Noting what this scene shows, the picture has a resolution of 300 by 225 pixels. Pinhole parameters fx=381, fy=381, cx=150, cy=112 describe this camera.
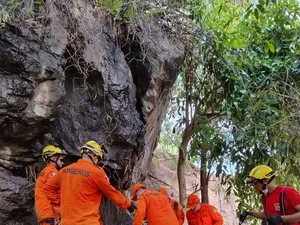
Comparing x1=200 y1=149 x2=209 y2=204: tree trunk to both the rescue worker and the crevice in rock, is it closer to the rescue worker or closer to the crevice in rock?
the crevice in rock

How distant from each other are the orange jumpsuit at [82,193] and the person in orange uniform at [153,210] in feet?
1.22

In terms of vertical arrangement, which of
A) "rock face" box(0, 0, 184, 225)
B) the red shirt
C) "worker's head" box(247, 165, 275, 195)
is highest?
"rock face" box(0, 0, 184, 225)

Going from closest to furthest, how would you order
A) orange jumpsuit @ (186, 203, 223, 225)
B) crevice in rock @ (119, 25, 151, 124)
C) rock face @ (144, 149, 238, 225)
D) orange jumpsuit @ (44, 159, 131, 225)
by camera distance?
orange jumpsuit @ (44, 159, 131, 225), orange jumpsuit @ (186, 203, 223, 225), crevice in rock @ (119, 25, 151, 124), rock face @ (144, 149, 238, 225)

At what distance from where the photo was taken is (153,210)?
14.8 feet

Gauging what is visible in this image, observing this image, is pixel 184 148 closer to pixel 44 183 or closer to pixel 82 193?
pixel 44 183

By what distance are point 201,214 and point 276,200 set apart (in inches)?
70.6

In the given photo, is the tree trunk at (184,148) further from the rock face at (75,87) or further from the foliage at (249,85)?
the rock face at (75,87)

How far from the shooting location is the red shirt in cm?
372

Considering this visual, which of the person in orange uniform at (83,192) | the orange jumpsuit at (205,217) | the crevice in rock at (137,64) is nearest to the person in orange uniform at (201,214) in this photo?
the orange jumpsuit at (205,217)

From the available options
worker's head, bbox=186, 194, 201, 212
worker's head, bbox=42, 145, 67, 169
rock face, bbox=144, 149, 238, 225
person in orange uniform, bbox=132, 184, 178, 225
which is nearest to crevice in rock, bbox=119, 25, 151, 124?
worker's head, bbox=186, 194, 201, 212

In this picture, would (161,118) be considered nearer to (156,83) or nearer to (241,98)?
(156,83)

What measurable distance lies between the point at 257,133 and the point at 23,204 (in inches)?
144

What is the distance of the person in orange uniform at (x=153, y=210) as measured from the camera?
441 centimetres

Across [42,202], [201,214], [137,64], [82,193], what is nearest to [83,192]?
Answer: [82,193]
